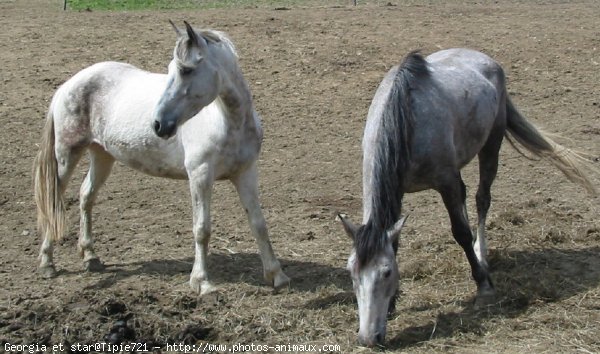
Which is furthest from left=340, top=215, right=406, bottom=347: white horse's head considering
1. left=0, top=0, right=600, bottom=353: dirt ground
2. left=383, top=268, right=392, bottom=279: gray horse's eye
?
left=0, top=0, right=600, bottom=353: dirt ground

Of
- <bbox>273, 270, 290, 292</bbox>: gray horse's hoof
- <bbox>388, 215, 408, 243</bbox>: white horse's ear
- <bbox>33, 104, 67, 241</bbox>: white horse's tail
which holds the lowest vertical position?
<bbox>273, 270, 290, 292</bbox>: gray horse's hoof

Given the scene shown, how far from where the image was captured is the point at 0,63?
11.9 metres

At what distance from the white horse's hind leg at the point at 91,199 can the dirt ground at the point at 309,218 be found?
13cm

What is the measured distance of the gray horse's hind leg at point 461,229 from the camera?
5379 mm

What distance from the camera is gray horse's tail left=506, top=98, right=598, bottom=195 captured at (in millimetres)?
6695

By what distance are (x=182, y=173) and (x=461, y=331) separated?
221 centimetres

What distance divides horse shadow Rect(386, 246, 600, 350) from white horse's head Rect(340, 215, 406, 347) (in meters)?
0.27

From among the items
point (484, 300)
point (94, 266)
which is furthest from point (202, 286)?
point (484, 300)

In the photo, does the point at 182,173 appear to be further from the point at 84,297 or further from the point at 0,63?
the point at 0,63

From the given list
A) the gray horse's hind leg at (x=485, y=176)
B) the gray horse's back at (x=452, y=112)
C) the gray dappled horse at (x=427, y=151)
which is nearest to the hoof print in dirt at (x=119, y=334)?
the gray dappled horse at (x=427, y=151)

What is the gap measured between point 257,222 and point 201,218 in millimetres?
404

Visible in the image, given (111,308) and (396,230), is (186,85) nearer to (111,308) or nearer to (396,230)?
(111,308)

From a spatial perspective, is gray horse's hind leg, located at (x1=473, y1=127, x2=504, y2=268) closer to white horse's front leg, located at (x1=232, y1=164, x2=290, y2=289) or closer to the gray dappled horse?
the gray dappled horse

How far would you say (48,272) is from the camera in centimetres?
625
